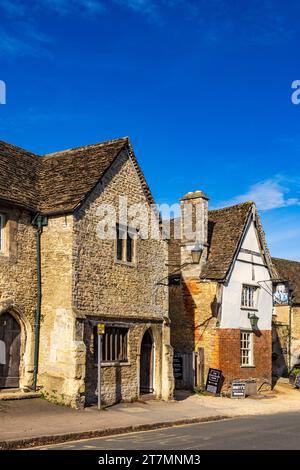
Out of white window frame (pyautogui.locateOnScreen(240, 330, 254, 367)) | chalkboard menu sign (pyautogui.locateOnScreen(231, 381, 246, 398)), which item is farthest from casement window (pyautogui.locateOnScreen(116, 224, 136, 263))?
white window frame (pyautogui.locateOnScreen(240, 330, 254, 367))

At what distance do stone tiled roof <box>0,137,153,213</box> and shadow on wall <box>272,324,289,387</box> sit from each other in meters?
15.7

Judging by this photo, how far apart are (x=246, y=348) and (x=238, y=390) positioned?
2404 mm

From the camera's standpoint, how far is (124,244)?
21.0 meters

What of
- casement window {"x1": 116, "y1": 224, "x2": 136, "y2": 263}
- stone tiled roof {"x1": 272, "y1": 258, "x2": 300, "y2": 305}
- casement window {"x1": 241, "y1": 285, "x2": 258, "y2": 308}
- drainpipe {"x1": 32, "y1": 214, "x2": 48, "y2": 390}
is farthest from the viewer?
stone tiled roof {"x1": 272, "y1": 258, "x2": 300, "y2": 305}

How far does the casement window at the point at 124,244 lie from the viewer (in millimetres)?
20938

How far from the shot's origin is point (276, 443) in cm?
1252

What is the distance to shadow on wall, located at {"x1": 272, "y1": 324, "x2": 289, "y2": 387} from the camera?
111ft

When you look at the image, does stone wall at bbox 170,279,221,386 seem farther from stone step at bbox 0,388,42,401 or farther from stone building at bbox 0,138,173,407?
stone step at bbox 0,388,42,401

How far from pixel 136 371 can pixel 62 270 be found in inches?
185

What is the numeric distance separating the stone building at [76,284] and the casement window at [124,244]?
4 centimetres

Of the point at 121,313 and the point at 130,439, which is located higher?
the point at 121,313

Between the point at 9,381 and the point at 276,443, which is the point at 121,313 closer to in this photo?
the point at 9,381

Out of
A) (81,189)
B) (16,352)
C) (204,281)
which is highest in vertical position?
(81,189)
